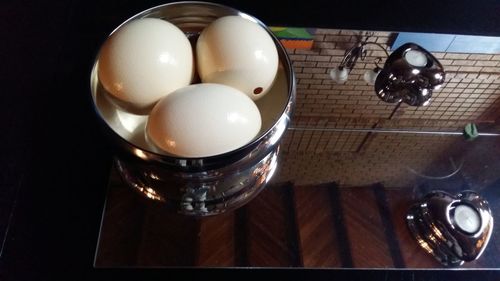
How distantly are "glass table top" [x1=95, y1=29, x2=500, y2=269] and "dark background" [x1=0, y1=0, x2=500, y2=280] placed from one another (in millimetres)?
19

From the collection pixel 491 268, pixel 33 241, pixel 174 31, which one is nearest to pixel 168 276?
pixel 33 241

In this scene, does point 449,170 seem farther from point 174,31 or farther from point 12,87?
point 12,87

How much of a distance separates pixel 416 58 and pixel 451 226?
24cm

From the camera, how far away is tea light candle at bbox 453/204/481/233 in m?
0.54

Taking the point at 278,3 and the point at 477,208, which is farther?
the point at 278,3

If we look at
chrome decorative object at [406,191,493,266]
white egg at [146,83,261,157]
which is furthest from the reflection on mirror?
white egg at [146,83,261,157]

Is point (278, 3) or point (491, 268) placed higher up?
point (278, 3)

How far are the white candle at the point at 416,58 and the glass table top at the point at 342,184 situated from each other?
0.20ft

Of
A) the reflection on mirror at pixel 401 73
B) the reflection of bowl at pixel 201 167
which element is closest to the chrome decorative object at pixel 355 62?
the reflection on mirror at pixel 401 73

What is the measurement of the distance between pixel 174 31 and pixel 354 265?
1.13 feet

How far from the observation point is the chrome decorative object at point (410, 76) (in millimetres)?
624

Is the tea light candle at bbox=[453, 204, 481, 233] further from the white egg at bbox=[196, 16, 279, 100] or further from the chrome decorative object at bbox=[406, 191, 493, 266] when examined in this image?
the white egg at bbox=[196, 16, 279, 100]

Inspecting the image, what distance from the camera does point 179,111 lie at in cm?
44

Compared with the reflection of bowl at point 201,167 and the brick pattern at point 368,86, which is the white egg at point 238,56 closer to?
the reflection of bowl at point 201,167
